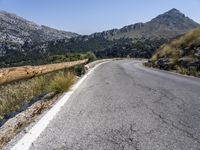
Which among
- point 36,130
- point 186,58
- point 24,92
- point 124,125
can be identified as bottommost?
point 186,58

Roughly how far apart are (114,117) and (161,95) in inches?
150

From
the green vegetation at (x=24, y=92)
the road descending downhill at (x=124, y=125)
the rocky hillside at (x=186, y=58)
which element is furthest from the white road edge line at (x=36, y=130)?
the rocky hillside at (x=186, y=58)

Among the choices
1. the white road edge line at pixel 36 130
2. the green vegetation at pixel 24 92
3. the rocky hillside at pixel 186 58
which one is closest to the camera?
the white road edge line at pixel 36 130

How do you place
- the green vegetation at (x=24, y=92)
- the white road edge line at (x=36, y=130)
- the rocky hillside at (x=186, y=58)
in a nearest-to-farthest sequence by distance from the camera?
the white road edge line at (x=36, y=130), the green vegetation at (x=24, y=92), the rocky hillside at (x=186, y=58)

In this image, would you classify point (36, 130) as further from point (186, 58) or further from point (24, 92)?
point (186, 58)

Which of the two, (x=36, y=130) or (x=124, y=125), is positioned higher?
(x=36, y=130)

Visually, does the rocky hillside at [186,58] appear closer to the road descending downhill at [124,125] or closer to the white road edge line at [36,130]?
the road descending downhill at [124,125]

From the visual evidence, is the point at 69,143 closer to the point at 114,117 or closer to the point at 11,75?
the point at 114,117

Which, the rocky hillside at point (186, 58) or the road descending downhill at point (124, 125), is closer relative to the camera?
the road descending downhill at point (124, 125)

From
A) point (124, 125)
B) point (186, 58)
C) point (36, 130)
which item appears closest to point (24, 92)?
point (36, 130)

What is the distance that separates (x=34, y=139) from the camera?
17.6 feet

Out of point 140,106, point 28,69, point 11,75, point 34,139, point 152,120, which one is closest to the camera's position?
point 34,139

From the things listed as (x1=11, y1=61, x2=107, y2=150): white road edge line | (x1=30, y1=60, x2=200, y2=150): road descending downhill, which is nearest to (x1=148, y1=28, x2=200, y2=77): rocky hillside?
(x1=30, y1=60, x2=200, y2=150): road descending downhill

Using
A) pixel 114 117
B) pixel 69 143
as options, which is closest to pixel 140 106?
pixel 114 117
